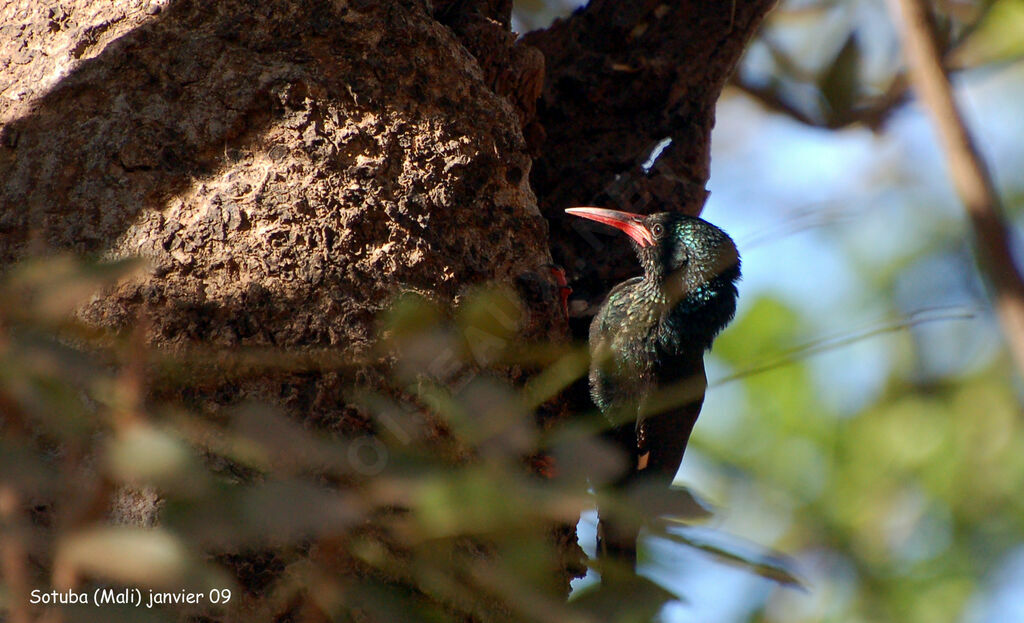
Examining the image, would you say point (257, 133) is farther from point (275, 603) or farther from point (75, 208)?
point (275, 603)

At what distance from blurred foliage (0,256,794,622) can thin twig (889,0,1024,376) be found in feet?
1.31

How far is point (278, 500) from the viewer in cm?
111

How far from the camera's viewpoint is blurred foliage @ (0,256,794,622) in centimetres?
111

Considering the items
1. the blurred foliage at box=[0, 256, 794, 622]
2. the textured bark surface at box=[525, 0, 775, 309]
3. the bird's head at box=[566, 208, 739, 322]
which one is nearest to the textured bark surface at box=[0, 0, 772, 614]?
the blurred foliage at box=[0, 256, 794, 622]

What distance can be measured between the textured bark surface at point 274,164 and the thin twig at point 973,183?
1454 mm

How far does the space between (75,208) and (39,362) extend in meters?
1.22

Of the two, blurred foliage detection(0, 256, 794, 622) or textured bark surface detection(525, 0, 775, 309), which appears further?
textured bark surface detection(525, 0, 775, 309)

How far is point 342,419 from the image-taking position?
2184 millimetres

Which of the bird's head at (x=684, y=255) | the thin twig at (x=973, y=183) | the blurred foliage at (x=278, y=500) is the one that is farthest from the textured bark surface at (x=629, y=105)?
the thin twig at (x=973, y=183)

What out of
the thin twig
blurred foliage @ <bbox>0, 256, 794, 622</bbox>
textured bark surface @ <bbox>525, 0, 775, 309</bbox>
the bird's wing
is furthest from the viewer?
textured bark surface @ <bbox>525, 0, 775, 309</bbox>

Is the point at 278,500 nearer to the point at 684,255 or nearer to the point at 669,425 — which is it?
the point at 669,425

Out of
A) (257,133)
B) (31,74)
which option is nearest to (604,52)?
(257,133)

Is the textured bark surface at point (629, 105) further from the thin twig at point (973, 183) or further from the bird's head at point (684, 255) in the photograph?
the thin twig at point (973, 183)

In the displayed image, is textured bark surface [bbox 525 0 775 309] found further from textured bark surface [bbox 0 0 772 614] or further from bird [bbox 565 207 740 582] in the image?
textured bark surface [bbox 0 0 772 614]
